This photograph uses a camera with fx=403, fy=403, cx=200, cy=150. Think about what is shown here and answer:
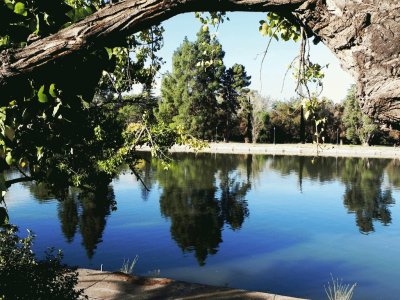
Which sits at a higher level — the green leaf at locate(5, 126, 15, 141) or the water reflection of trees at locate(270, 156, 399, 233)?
the green leaf at locate(5, 126, 15, 141)

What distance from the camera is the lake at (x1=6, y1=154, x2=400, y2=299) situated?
19078 millimetres

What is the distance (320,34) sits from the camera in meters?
2.34

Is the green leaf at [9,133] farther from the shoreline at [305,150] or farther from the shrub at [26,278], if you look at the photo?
the shoreline at [305,150]

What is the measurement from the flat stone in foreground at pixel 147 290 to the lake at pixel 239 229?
9.90 feet

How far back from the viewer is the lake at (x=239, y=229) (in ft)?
62.6

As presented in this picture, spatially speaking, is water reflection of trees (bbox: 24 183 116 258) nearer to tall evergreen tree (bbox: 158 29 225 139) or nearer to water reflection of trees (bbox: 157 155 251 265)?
water reflection of trees (bbox: 157 155 251 265)

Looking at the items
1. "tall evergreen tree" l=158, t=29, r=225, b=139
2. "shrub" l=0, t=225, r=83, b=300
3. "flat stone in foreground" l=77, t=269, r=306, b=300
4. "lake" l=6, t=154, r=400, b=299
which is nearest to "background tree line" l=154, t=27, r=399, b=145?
"tall evergreen tree" l=158, t=29, r=225, b=139

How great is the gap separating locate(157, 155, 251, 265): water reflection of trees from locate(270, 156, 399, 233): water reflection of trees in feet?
23.9

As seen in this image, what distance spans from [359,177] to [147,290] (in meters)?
37.4

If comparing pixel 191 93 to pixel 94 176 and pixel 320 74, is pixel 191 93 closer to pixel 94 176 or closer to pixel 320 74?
pixel 94 176

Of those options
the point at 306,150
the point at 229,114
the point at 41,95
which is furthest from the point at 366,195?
the point at 229,114

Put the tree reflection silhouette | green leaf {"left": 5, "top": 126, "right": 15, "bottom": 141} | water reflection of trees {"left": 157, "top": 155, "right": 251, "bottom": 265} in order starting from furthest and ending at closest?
1. the tree reflection silhouette
2. water reflection of trees {"left": 157, "top": 155, "right": 251, "bottom": 265}
3. green leaf {"left": 5, "top": 126, "right": 15, "bottom": 141}

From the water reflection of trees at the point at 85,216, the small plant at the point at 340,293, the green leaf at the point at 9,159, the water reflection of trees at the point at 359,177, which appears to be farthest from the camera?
the water reflection of trees at the point at 359,177

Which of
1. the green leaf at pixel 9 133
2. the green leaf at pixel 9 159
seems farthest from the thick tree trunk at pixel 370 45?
the green leaf at pixel 9 159
